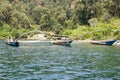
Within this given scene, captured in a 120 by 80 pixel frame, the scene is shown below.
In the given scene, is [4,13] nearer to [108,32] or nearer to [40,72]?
[108,32]

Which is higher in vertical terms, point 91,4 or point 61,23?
point 91,4

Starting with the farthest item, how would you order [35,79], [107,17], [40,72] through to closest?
[107,17]
[40,72]
[35,79]

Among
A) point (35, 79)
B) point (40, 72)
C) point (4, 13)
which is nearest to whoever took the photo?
point (35, 79)

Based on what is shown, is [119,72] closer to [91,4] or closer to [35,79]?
[35,79]

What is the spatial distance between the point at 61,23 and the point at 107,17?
43017 mm

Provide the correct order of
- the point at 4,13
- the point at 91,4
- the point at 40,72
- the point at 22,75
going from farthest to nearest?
the point at 4,13 < the point at 91,4 < the point at 40,72 < the point at 22,75

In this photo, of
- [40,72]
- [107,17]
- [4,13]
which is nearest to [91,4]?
[107,17]

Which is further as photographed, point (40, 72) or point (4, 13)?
point (4, 13)

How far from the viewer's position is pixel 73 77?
30250 millimetres

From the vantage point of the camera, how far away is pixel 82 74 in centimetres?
3209

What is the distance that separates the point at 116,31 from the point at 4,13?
79.3 meters

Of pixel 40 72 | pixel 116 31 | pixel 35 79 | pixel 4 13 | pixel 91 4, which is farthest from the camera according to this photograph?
pixel 4 13

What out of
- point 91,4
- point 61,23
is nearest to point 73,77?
point 91,4

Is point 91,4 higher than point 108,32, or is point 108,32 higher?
point 91,4
